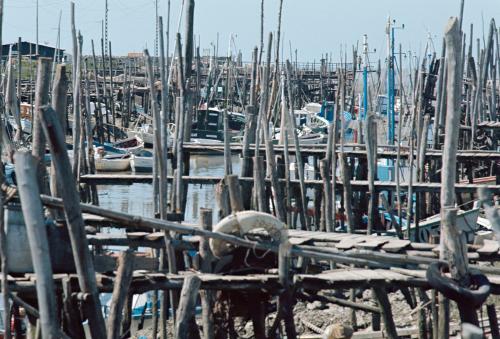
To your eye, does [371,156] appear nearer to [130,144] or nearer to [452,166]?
[452,166]

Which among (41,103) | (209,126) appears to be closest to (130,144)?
(209,126)

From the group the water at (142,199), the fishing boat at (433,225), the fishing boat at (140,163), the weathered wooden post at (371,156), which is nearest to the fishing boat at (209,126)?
the water at (142,199)

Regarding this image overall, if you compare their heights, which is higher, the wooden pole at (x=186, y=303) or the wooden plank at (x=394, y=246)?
the wooden plank at (x=394, y=246)

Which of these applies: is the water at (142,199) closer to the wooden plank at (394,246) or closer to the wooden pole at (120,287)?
the wooden plank at (394,246)

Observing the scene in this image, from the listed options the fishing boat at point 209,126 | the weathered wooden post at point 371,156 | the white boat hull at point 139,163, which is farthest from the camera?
the fishing boat at point 209,126

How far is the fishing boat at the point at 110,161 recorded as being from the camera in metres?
30.3

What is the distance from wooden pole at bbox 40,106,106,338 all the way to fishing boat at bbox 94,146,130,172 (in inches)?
901

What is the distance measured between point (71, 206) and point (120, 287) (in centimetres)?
69

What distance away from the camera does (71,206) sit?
7.29m

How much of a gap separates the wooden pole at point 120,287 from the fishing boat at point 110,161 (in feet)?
74.6

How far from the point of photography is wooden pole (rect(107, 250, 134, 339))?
295 inches

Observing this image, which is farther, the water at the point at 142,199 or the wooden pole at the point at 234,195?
the water at the point at 142,199

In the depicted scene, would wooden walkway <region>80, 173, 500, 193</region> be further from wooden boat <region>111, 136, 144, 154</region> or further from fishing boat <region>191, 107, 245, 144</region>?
fishing boat <region>191, 107, 245, 144</region>

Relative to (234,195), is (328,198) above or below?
below
